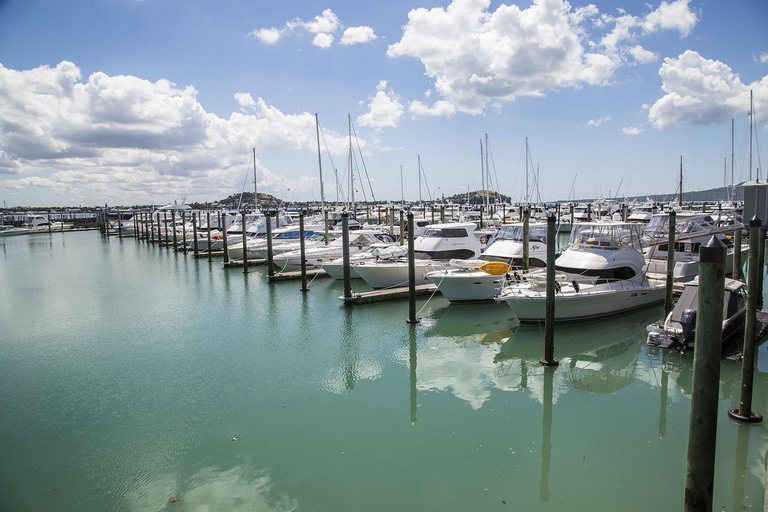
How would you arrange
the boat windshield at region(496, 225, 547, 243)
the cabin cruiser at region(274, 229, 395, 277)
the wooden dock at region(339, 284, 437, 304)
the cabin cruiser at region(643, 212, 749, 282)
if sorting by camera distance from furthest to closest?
the cabin cruiser at region(274, 229, 395, 277) → the boat windshield at region(496, 225, 547, 243) → the cabin cruiser at region(643, 212, 749, 282) → the wooden dock at region(339, 284, 437, 304)

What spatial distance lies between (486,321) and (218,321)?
10.0m

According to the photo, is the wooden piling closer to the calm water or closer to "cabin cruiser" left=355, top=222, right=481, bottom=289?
the calm water

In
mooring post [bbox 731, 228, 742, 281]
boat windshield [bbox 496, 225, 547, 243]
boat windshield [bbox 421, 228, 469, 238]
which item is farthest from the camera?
boat windshield [bbox 421, 228, 469, 238]

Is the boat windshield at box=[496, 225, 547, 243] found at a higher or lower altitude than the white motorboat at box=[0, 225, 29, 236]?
higher

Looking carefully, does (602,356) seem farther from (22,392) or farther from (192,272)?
(192,272)

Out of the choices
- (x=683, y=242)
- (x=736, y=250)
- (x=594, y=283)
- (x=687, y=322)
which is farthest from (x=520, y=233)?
(x=687, y=322)

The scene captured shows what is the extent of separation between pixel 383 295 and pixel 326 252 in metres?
9.00

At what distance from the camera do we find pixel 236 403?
10.2 m

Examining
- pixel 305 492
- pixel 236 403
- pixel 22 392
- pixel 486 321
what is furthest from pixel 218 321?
pixel 305 492

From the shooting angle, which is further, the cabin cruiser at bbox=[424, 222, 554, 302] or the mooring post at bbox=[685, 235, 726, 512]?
the cabin cruiser at bbox=[424, 222, 554, 302]

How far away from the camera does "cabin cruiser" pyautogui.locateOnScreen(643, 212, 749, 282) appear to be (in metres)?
20.5

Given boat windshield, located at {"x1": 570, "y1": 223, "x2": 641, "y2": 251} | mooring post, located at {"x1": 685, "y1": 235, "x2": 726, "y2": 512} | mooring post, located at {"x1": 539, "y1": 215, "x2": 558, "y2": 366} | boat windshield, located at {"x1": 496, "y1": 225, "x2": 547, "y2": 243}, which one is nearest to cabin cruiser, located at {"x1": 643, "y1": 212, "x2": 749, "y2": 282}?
boat windshield, located at {"x1": 570, "y1": 223, "x2": 641, "y2": 251}

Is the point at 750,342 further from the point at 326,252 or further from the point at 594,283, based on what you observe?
the point at 326,252

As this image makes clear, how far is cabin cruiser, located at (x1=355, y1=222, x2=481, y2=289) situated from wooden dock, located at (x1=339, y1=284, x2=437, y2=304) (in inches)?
43.0
